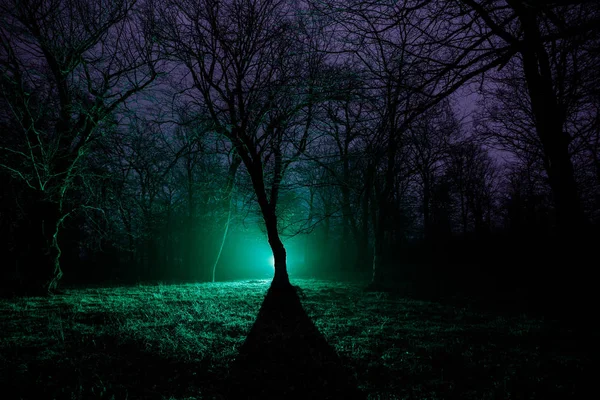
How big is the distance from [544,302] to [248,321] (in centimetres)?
778

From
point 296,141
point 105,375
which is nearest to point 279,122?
point 296,141

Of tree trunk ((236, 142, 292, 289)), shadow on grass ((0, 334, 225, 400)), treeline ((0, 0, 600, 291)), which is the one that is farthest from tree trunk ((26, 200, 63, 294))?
shadow on grass ((0, 334, 225, 400))

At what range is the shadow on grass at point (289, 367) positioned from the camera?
324 cm

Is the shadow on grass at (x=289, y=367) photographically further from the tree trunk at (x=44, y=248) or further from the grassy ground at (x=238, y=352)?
the tree trunk at (x=44, y=248)

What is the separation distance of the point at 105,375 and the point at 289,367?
85.4 inches

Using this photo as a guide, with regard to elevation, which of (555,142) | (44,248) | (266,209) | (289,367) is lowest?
(289,367)

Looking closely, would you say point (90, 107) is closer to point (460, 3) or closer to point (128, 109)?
point (128, 109)

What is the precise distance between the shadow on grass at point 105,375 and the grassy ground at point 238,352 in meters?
0.01

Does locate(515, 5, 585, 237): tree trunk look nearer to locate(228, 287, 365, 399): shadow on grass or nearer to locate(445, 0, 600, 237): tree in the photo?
locate(445, 0, 600, 237): tree

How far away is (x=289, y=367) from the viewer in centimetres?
387

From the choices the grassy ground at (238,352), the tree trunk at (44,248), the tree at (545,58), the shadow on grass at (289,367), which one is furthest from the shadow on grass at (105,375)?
the tree trunk at (44,248)

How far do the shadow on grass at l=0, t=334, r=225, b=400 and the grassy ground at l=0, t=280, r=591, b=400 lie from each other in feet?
0.04

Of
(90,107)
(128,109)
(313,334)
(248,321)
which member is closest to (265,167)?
(128,109)

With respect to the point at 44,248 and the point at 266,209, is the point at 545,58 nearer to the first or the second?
the point at 266,209
